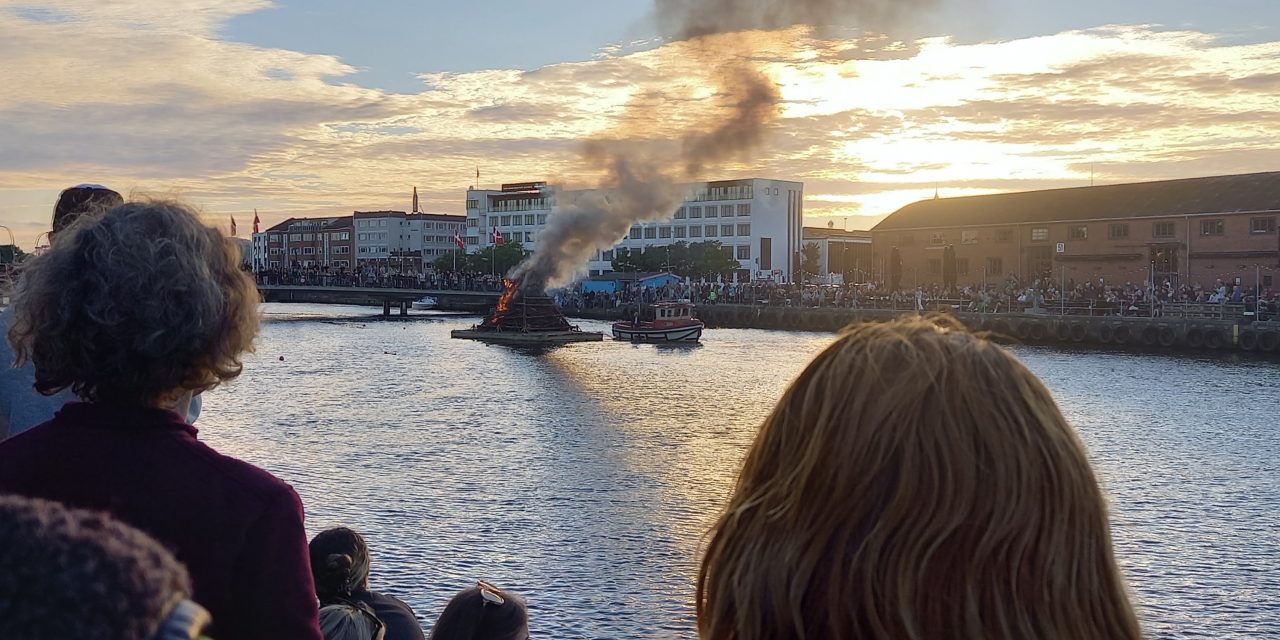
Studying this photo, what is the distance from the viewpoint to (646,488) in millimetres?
19609

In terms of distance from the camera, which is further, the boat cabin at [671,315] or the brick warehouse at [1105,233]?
the brick warehouse at [1105,233]

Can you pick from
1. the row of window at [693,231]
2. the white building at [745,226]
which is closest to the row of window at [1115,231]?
the white building at [745,226]

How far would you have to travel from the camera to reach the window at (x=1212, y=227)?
68.8 meters

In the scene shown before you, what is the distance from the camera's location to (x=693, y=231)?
140375mm

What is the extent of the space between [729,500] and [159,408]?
1.34 metres

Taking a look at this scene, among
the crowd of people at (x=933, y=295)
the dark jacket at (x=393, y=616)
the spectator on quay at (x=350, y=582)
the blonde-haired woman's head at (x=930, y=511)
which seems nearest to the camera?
the blonde-haired woman's head at (x=930, y=511)

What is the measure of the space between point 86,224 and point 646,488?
680 inches

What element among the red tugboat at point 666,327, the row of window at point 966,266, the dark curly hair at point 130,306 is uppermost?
the row of window at point 966,266

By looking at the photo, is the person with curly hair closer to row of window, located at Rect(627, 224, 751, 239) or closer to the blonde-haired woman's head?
the blonde-haired woman's head

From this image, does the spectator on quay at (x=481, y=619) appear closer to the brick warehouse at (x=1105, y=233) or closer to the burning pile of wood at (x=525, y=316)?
the burning pile of wood at (x=525, y=316)

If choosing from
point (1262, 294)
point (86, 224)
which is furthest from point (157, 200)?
point (1262, 294)

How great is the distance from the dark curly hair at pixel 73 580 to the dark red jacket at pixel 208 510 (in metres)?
1.01

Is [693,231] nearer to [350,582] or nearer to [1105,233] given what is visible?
[1105,233]

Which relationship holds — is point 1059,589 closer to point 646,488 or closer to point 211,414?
point 646,488
